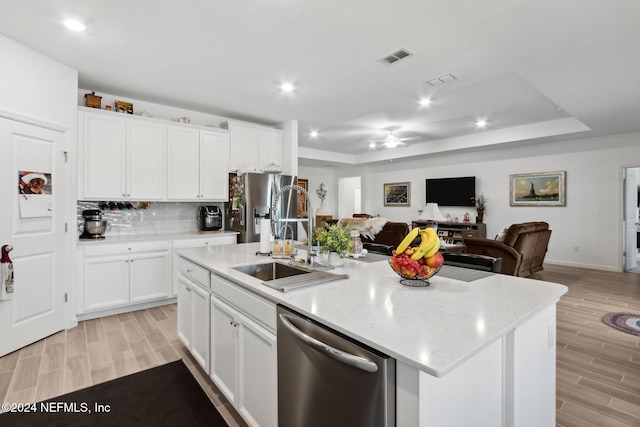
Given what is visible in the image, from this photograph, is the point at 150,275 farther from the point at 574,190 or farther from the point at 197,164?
the point at 574,190

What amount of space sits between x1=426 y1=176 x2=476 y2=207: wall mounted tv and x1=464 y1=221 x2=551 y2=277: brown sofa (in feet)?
8.27

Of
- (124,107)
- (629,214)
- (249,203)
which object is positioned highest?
(124,107)

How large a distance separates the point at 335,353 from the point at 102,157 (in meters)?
3.71

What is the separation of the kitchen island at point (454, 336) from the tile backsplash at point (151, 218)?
3004 millimetres

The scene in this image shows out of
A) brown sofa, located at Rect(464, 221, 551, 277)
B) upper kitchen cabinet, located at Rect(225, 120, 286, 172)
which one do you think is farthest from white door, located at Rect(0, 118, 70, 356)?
brown sofa, located at Rect(464, 221, 551, 277)

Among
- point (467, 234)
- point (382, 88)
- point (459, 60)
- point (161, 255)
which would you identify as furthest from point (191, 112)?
point (467, 234)

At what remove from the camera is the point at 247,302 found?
1574 millimetres

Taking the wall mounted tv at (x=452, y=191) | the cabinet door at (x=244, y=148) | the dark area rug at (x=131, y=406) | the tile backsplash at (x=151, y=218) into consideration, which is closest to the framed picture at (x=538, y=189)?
the wall mounted tv at (x=452, y=191)

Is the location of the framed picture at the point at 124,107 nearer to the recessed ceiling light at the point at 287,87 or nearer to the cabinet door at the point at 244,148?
the cabinet door at the point at 244,148

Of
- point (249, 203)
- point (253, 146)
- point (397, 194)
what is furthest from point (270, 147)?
point (397, 194)

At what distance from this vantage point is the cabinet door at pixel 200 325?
6.78 ft

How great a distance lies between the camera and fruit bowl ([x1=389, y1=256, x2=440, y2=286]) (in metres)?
1.47

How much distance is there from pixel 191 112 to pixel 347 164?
18.3ft

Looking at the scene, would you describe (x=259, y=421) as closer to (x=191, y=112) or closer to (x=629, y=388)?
(x=629, y=388)
